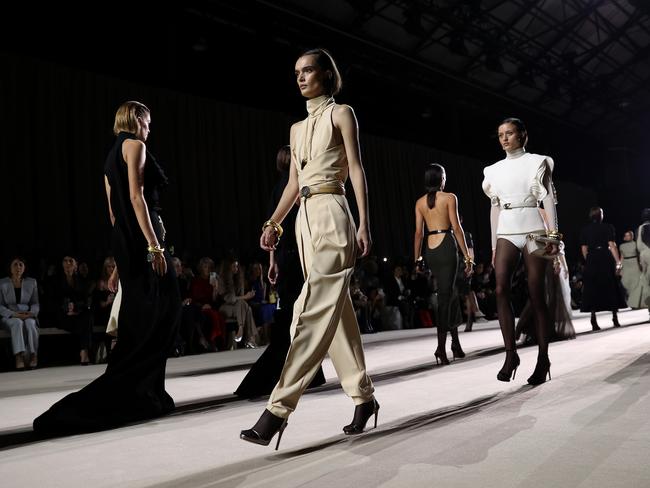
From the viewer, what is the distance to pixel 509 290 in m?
3.38

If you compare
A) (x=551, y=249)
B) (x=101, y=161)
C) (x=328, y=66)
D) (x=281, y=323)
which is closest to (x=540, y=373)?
(x=551, y=249)

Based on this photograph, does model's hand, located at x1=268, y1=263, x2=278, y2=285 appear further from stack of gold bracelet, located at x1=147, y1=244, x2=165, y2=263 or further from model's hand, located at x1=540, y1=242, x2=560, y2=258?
model's hand, located at x1=540, y1=242, x2=560, y2=258

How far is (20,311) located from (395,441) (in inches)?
178

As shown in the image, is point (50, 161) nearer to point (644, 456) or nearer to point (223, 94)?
point (223, 94)

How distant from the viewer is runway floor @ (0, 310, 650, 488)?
1724mm

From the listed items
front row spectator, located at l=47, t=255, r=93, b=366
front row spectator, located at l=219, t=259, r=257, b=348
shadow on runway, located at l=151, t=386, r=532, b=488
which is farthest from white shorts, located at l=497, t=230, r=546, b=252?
front row spectator, located at l=219, t=259, r=257, b=348

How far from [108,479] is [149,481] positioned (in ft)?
0.42

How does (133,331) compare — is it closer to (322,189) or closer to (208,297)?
(322,189)

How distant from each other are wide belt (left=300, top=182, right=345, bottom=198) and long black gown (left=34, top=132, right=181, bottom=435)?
87cm

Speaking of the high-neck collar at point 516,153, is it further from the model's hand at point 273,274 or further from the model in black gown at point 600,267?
the model in black gown at point 600,267

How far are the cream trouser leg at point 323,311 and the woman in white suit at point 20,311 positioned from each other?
4.25 metres

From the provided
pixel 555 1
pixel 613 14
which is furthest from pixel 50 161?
pixel 613 14

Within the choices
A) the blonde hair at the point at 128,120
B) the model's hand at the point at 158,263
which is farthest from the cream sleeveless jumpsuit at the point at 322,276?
the blonde hair at the point at 128,120

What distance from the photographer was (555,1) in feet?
44.0
